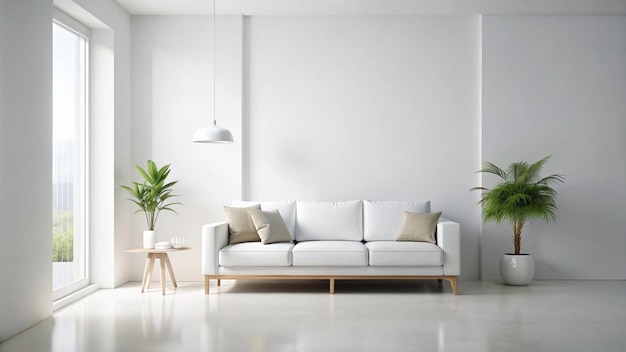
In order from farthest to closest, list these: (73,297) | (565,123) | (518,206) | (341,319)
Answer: (565,123) → (518,206) → (73,297) → (341,319)

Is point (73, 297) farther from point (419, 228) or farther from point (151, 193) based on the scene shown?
point (419, 228)

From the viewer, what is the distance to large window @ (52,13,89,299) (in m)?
5.50

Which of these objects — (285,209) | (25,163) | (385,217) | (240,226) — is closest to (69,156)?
(25,163)

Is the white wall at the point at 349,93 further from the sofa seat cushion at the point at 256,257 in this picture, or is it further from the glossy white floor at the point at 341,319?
the glossy white floor at the point at 341,319

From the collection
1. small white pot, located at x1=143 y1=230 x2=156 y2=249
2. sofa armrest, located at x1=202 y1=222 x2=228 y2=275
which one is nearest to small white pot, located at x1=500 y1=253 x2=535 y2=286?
sofa armrest, located at x1=202 y1=222 x2=228 y2=275

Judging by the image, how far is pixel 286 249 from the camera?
5.84 meters

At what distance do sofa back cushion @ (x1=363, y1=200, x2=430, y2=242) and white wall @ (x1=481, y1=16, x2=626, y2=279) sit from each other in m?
1.00

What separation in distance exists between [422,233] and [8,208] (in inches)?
151

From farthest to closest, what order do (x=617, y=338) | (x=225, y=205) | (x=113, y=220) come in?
(x=225, y=205)
(x=113, y=220)
(x=617, y=338)

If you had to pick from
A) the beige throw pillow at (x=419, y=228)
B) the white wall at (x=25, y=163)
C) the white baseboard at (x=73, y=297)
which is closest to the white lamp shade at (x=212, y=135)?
the white wall at (x=25, y=163)

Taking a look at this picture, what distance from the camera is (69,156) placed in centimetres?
577

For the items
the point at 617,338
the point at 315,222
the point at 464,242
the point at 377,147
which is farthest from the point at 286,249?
the point at 617,338

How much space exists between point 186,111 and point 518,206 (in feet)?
12.9

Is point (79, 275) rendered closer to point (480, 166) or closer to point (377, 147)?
point (377, 147)
